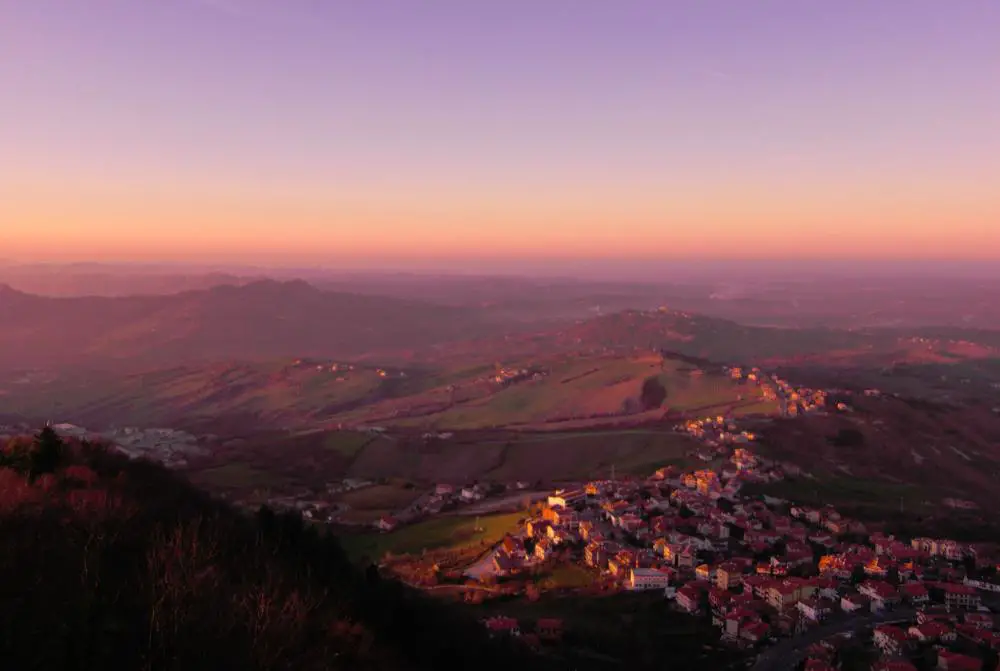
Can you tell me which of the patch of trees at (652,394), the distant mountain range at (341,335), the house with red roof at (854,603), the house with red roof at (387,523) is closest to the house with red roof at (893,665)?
the house with red roof at (854,603)

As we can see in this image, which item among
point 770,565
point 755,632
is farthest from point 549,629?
point 770,565

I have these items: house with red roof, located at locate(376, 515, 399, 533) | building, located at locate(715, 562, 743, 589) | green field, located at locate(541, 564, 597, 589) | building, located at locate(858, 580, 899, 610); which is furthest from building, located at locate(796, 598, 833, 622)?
house with red roof, located at locate(376, 515, 399, 533)

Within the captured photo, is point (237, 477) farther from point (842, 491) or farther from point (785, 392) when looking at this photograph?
point (785, 392)

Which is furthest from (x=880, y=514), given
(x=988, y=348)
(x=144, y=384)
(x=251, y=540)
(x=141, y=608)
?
(x=988, y=348)

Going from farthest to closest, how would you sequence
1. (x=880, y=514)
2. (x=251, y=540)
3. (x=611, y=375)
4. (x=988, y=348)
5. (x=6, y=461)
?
(x=988, y=348) < (x=611, y=375) < (x=880, y=514) < (x=6, y=461) < (x=251, y=540)

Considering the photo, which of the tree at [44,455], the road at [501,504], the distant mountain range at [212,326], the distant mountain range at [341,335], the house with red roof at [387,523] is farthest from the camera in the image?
the distant mountain range at [212,326]

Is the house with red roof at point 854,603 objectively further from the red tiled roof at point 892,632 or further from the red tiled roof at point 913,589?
the red tiled roof at point 892,632

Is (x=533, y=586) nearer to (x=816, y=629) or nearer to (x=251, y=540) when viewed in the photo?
(x=816, y=629)
